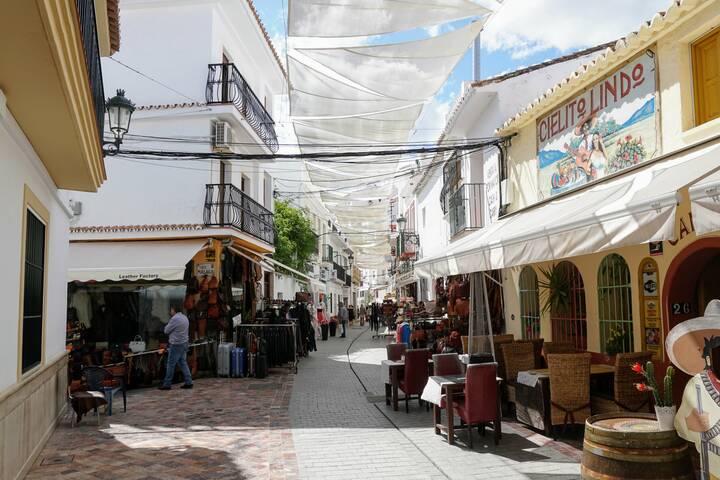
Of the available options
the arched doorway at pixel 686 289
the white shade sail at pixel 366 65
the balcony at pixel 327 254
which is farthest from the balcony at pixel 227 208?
the balcony at pixel 327 254

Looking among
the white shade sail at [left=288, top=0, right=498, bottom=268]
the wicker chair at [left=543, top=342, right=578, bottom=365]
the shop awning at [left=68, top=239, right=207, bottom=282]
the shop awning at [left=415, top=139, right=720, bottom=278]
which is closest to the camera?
the shop awning at [left=415, top=139, right=720, bottom=278]

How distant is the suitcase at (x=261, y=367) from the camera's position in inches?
573

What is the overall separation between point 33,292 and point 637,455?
7.07 metres

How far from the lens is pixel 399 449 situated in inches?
289

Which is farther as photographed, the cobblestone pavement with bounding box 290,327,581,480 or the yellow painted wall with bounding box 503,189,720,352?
the yellow painted wall with bounding box 503,189,720,352

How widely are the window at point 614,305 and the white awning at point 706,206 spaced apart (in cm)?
461

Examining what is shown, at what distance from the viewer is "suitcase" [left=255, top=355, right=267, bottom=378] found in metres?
14.6

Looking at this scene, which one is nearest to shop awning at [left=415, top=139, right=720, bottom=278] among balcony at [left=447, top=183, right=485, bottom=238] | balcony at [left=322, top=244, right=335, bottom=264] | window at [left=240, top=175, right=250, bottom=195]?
balcony at [left=447, top=183, right=485, bottom=238]

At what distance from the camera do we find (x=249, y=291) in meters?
19.2

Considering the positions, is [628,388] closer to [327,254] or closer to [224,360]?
[224,360]

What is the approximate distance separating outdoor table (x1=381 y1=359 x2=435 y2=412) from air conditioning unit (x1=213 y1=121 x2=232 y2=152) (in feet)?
30.6

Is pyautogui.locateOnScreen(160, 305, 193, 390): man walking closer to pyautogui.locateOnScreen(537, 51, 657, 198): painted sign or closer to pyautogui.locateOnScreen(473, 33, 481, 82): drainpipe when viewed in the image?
pyautogui.locateOnScreen(537, 51, 657, 198): painted sign

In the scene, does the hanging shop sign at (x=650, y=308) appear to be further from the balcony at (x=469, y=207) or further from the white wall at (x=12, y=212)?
the white wall at (x=12, y=212)

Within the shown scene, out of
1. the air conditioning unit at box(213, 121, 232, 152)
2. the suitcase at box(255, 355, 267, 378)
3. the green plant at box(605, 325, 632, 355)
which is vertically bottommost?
the suitcase at box(255, 355, 267, 378)
